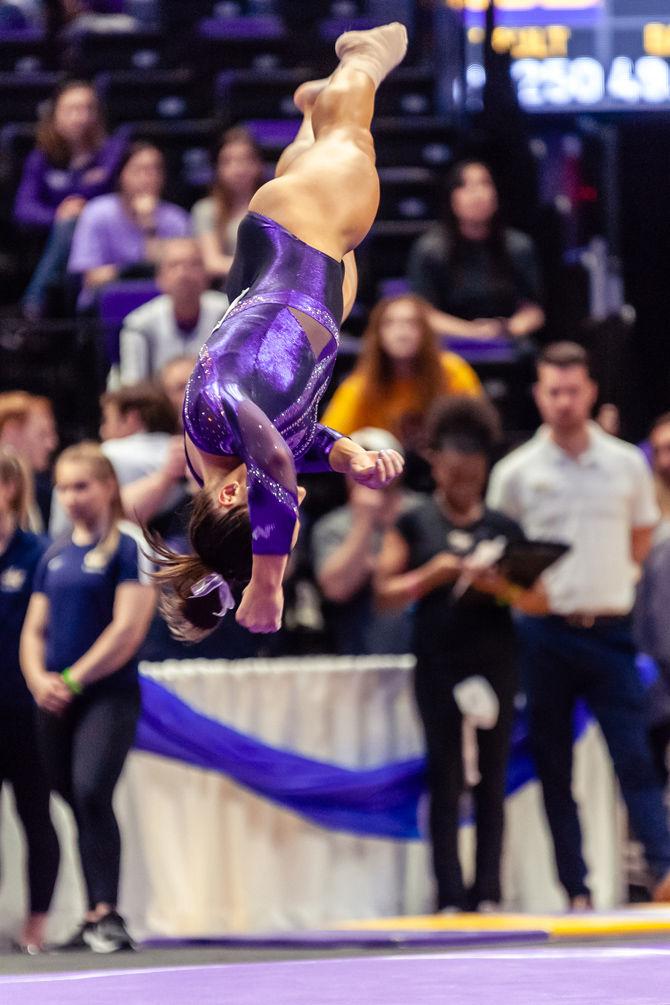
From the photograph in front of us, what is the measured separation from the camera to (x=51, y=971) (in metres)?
4.75

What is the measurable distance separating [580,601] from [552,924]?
144 centimetres

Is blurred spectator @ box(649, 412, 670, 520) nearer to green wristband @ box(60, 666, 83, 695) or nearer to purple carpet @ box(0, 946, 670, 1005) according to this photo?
green wristband @ box(60, 666, 83, 695)

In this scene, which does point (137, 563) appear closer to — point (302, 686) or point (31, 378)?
point (302, 686)

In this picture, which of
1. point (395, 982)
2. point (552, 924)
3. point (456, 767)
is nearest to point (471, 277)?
point (456, 767)

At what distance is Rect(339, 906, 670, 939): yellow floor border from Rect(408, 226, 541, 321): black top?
3.09m

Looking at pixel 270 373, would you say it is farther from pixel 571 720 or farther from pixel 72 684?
pixel 571 720

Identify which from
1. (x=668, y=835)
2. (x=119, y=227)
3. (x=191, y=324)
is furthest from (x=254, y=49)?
(x=668, y=835)

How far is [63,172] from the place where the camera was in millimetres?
8844

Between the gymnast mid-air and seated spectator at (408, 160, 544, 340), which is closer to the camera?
the gymnast mid-air

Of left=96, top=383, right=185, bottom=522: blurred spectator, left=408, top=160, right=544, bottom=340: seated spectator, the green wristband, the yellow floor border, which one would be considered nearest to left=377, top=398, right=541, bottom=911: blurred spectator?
the yellow floor border

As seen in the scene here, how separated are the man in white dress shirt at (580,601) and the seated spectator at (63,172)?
2.94m

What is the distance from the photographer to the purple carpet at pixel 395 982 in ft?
12.1

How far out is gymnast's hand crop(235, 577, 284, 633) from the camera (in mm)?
3791

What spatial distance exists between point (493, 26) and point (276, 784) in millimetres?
4782
